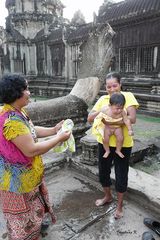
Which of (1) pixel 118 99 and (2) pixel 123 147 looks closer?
(1) pixel 118 99

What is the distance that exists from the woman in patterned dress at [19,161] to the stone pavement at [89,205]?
57 cm

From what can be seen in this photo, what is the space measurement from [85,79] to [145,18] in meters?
6.67

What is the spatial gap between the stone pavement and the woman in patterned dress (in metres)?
0.57

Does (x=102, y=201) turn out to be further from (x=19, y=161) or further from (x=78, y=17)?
(x=78, y=17)

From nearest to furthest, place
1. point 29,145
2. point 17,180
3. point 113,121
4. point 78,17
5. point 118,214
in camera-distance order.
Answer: point 29,145, point 17,180, point 113,121, point 118,214, point 78,17

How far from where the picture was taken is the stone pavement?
7.52ft

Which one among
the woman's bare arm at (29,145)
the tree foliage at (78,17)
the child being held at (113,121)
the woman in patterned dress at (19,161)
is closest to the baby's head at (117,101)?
the child being held at (113,121)

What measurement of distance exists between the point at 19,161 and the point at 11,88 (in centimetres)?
54

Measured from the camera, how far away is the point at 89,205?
8.99ft

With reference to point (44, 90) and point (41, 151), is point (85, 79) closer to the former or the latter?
point (41, 151)

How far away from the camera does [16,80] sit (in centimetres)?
167

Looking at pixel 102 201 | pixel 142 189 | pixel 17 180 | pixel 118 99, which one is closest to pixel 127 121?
pixel 118 99

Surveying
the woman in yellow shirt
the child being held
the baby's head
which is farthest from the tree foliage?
→ the baby's head

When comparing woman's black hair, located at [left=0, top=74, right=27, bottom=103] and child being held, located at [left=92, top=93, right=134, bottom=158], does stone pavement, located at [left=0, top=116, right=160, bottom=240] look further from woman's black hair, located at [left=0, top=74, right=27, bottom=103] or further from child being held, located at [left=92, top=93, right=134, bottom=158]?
woman's black hair, located at [left=0, top=74, right=27, bottom=103]
